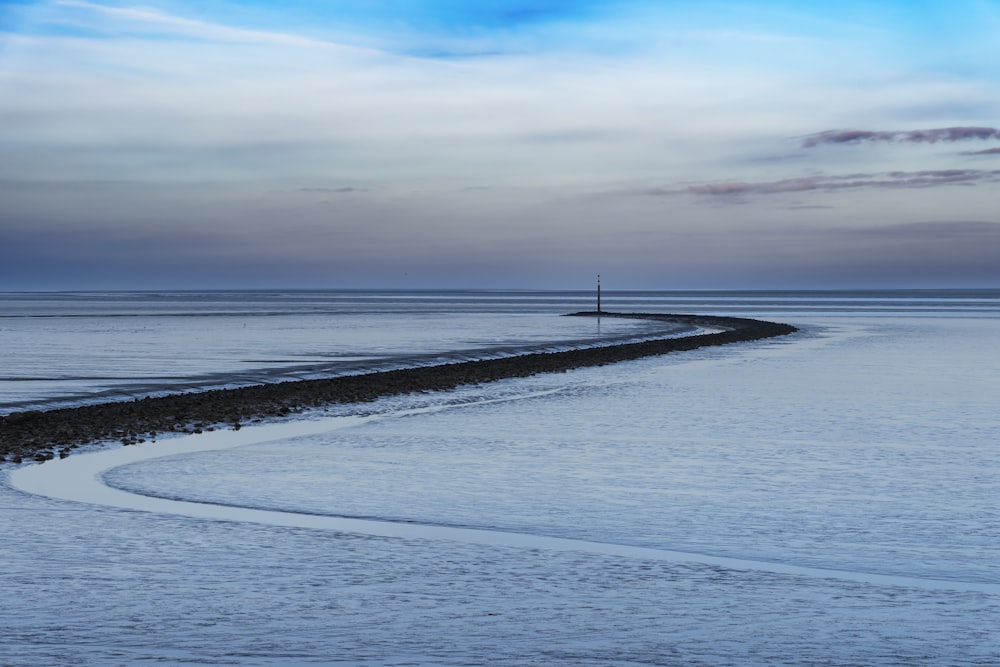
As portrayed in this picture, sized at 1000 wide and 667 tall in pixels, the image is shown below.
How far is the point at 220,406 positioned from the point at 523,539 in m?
12.3

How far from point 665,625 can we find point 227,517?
4.98m

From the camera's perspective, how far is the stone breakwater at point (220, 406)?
16391 millimetres

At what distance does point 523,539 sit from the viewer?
971 centimetres

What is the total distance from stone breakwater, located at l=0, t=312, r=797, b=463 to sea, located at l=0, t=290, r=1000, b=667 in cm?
79

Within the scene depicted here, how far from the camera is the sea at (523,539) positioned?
6738 millimetres

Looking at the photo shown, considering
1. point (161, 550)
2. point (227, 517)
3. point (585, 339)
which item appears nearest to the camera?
point (161, 550)

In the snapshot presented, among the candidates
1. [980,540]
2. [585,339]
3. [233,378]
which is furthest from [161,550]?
[585,339]

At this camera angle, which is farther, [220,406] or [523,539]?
[220,406]

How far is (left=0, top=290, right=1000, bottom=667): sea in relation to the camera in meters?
6.74

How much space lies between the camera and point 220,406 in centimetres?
2092

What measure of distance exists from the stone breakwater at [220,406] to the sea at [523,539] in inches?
31.2

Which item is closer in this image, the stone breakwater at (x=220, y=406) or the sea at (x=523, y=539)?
the sea at (x=523, y=539)

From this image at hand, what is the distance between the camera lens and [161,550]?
911 centimetres

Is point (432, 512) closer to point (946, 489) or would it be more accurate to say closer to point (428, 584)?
point (428, 584)
